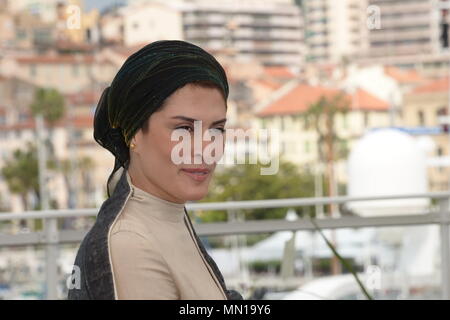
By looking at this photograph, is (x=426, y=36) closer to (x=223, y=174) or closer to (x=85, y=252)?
(x=223, y=174)

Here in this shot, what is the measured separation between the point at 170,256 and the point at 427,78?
96.7 meters

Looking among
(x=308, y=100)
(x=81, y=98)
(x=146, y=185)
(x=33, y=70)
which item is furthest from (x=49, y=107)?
(x=146, y=185)

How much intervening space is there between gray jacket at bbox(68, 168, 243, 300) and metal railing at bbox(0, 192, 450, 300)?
1.95 m

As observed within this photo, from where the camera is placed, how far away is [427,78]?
95688 millimetres

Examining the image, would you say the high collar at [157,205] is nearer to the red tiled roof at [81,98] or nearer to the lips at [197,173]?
the lips at [197,173]

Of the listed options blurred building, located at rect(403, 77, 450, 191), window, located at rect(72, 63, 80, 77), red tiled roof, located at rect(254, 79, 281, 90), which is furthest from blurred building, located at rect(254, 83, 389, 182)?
window, located at rect(72, 63, 80, 77)

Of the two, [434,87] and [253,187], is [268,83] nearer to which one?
[434,87]

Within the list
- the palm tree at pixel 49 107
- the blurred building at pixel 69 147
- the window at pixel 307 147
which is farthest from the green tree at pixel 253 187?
the blurred building at pixel 69 147

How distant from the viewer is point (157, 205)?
90 centimetres

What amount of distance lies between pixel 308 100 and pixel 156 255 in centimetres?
7738

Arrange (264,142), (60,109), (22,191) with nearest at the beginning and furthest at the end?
1. (264,142)
2. (22,191)
3. (60,109)

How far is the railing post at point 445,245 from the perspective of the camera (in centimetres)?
327

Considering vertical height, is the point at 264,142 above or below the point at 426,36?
below

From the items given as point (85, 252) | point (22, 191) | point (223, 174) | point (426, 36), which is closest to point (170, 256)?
point (85, 252)
